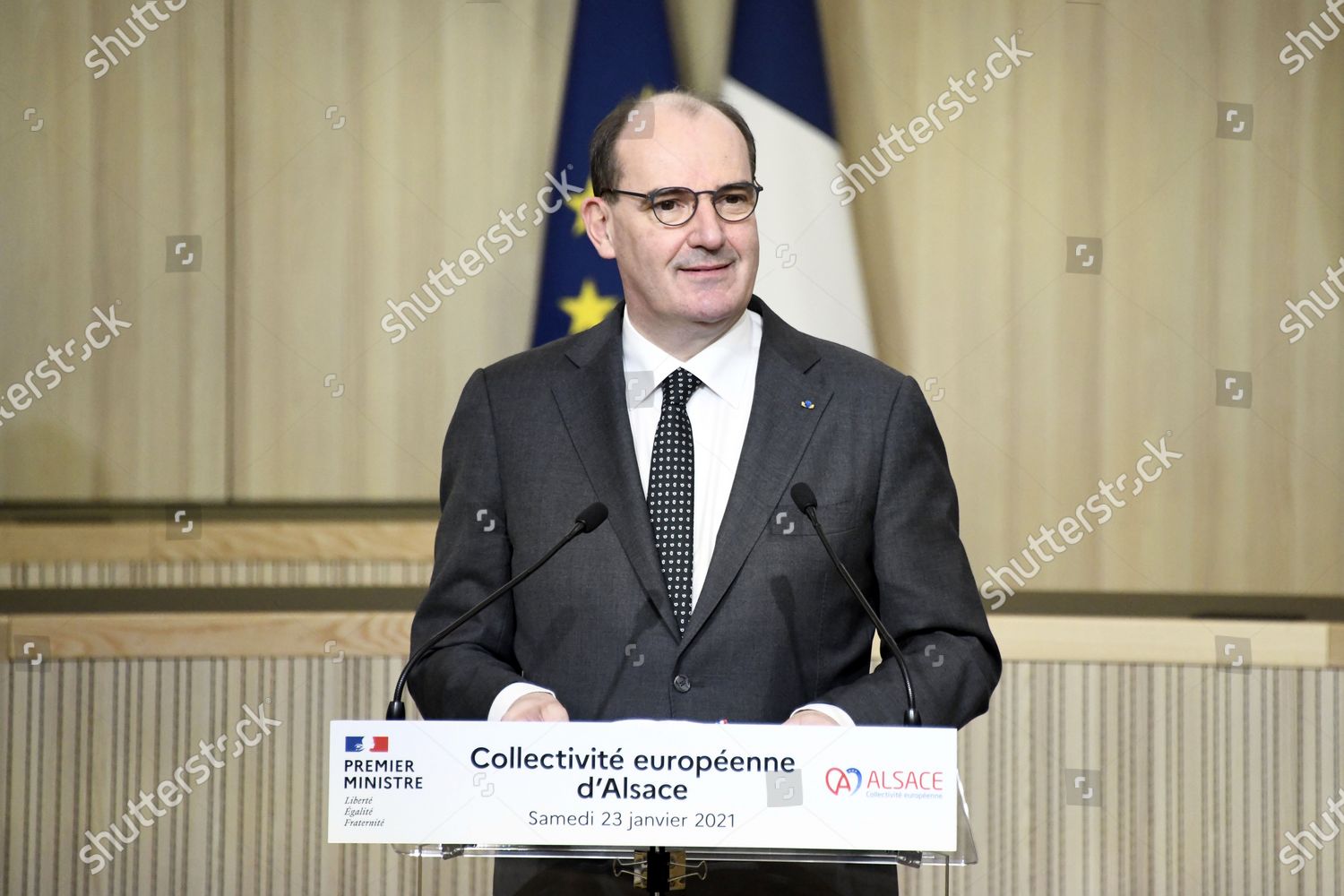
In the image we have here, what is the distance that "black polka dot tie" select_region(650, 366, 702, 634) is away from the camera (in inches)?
69.6

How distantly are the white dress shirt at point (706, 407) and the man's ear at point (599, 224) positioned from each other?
0.12 metres

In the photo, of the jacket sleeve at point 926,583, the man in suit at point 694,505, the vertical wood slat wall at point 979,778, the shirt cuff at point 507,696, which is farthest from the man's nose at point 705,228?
the vertical wood slat wall at point 979,778

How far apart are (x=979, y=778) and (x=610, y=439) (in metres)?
1.94

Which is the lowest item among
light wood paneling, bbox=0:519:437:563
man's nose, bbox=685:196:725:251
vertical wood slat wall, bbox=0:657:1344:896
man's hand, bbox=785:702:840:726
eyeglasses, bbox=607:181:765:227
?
vertical wood slat wall, bbox=0:657:1344:896

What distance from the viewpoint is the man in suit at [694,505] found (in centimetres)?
174

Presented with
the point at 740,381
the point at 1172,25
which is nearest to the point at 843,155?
the point at 1172,25

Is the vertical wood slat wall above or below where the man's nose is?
below

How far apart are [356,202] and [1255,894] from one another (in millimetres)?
2901

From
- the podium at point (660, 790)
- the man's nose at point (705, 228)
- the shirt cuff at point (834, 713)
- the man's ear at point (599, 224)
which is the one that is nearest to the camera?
the podium at point (660, 790)

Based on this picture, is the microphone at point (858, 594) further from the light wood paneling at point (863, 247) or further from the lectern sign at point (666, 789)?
the light wood paneling at point (863, 247)

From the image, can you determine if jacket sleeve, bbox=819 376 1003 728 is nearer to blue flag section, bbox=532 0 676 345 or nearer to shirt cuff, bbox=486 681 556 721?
shirt cuff, bbox=486 681 556 721

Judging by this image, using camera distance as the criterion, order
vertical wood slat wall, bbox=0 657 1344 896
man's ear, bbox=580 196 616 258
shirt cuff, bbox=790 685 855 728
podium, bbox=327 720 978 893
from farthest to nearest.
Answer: vertical wood slat wall, bbox=0 657 1344 896 → man's ear, bbox=580 196 616 258 → shirt cuff, bbox=790 685 855 728 → podium, bbox=327 720 978 893

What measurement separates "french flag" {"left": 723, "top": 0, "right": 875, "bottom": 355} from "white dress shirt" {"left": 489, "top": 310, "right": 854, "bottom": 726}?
1446 mm

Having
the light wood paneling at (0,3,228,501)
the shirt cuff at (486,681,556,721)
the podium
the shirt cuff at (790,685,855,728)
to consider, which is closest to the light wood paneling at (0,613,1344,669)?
the light wood paneling at (0,3,228,501)
